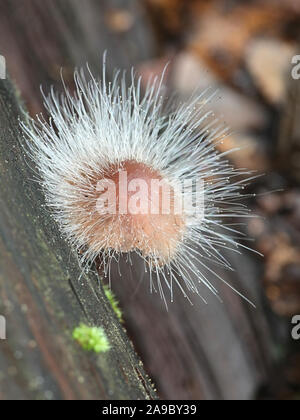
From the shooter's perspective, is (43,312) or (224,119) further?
(224,119)

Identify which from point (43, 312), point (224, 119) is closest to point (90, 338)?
point (43, 312)

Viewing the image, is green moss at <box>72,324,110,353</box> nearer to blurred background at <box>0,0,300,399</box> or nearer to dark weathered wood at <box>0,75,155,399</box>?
dark weathered wood at <box>0,75,155,399</box>

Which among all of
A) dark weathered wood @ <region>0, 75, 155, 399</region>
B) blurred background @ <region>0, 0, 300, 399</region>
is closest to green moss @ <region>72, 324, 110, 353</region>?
dark weathered wood @ <region>0, 75, 155, 399</region>

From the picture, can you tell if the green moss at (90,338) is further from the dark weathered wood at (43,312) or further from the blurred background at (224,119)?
the blurred background at (224,119)

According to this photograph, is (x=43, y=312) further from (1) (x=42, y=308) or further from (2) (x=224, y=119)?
(2) (x=224, y=119)
